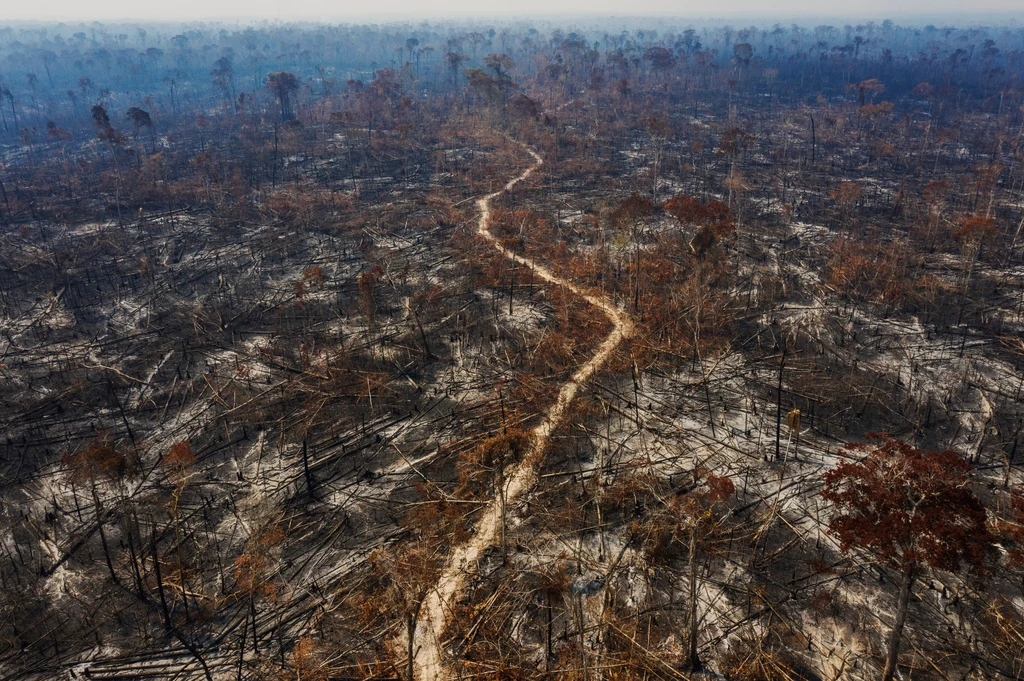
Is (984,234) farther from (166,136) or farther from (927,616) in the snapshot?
(166,136)

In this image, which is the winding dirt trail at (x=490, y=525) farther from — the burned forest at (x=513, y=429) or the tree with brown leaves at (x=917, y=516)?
the tree with brown leaves at (x=917, y=516)

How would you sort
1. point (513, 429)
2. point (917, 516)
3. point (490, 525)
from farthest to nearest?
1. point (513, 429)
2. point (490, 525)
3. point (917, 516)

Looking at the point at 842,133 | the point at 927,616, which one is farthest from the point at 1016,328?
the point at 842,133

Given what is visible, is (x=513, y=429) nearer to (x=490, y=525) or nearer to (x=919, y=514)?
(x=490, y=525)

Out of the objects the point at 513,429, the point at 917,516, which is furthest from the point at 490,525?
the point at 917,516

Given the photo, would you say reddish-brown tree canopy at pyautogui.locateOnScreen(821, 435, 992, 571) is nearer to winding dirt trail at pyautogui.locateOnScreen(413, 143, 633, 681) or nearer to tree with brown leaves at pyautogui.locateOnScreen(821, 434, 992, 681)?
tree with brown leaves at pyautogui.locateOnScreen(821, 434, 992, 681)

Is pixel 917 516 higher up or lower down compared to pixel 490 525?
higher up
